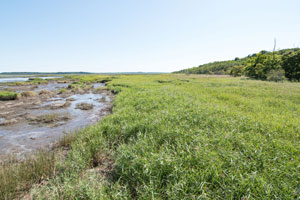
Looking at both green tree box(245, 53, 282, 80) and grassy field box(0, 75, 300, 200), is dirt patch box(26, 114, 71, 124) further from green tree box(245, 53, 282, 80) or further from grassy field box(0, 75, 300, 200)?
green tree box(245, 53, 282, 80)

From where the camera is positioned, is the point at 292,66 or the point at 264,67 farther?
the point at 264,67

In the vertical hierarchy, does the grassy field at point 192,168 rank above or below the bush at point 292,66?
below

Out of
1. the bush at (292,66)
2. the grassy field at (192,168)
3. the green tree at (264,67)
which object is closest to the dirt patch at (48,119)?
the grassy field at (192,168)

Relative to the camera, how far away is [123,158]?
4.39 m

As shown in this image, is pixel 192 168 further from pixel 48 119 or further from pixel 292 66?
pixel 292 66

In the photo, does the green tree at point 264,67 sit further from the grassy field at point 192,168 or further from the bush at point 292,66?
the grassy field at point 192,168

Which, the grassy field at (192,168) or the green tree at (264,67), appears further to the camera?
the green tree at (264,67)

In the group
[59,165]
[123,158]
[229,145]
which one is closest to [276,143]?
[229,145]

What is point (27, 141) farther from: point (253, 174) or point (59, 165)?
point (253, 174)

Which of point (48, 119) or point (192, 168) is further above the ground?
point (192, 168)

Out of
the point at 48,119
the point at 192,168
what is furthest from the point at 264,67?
the point at 48,119

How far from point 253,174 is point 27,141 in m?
10.5

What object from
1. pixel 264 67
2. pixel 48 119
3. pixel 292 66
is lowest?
pixel 48 119

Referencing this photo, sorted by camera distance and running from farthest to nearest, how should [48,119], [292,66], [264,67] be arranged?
[264,67] < [292,66] < [48,119]
